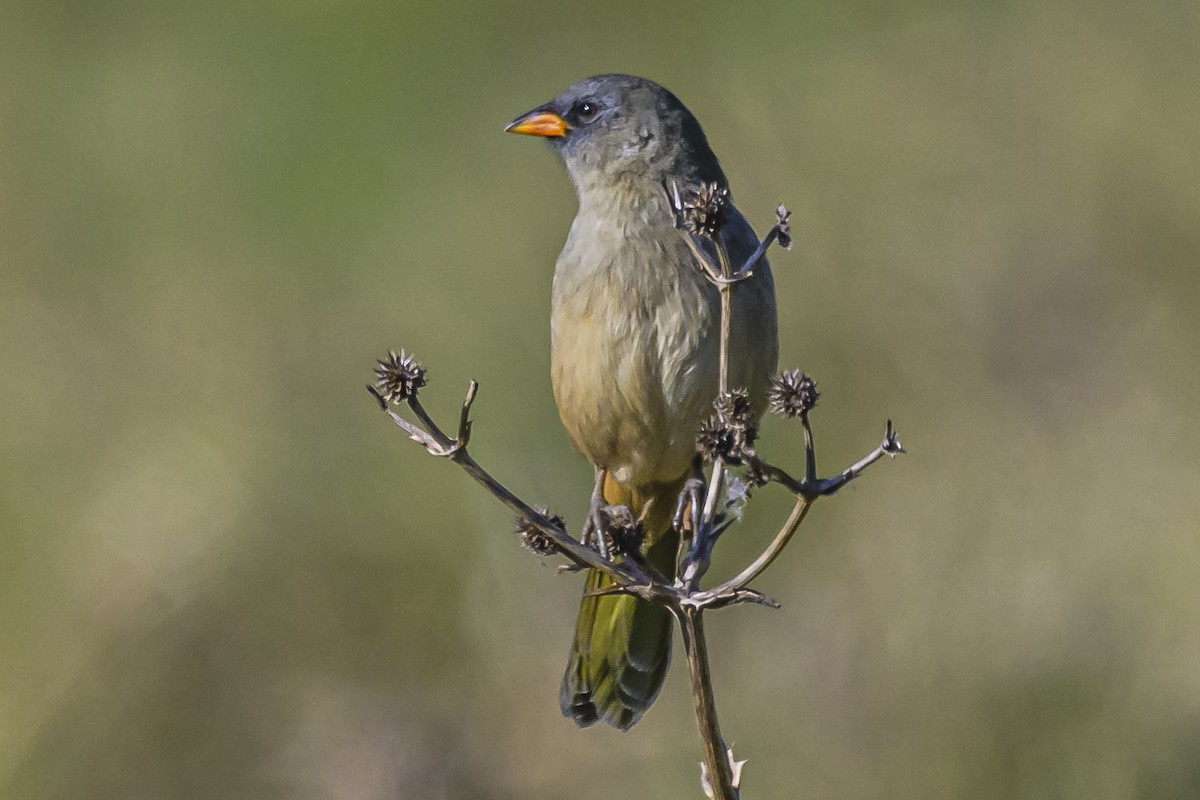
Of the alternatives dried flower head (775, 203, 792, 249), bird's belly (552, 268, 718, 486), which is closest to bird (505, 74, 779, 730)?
bird's belly (552, 268, 718, 486)

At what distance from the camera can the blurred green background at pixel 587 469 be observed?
6.01m

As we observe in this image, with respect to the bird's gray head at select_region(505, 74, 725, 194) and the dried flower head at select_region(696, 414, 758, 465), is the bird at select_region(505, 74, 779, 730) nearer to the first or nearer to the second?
the bird's gray head at select_region(505, 74, 725, 194)

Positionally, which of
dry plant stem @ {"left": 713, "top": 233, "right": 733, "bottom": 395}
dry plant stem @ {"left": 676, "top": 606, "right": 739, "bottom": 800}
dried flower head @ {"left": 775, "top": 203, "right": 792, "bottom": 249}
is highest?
dried flower head @ {"left": 775, "top": 203, "right": 792, "bottom": 249}

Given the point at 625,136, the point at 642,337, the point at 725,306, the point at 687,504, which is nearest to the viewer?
the point at 725,306

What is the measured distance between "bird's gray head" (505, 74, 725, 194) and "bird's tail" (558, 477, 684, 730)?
86cm

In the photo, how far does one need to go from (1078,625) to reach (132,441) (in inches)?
166

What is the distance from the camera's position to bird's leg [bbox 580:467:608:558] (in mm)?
4030

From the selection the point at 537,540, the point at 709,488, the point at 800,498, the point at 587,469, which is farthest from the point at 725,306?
the point at 587,469

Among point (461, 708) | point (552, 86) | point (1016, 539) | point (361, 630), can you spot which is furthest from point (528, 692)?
point (552, 86)

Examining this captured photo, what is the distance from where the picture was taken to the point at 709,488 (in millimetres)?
3627

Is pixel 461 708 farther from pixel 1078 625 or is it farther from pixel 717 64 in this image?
pixel 717 64

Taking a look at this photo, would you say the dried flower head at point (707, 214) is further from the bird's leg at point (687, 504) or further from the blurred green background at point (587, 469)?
the blurred green background at point (587, 469)

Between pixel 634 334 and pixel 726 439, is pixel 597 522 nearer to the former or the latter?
pixel 634 334

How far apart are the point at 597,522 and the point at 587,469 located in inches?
95.1
